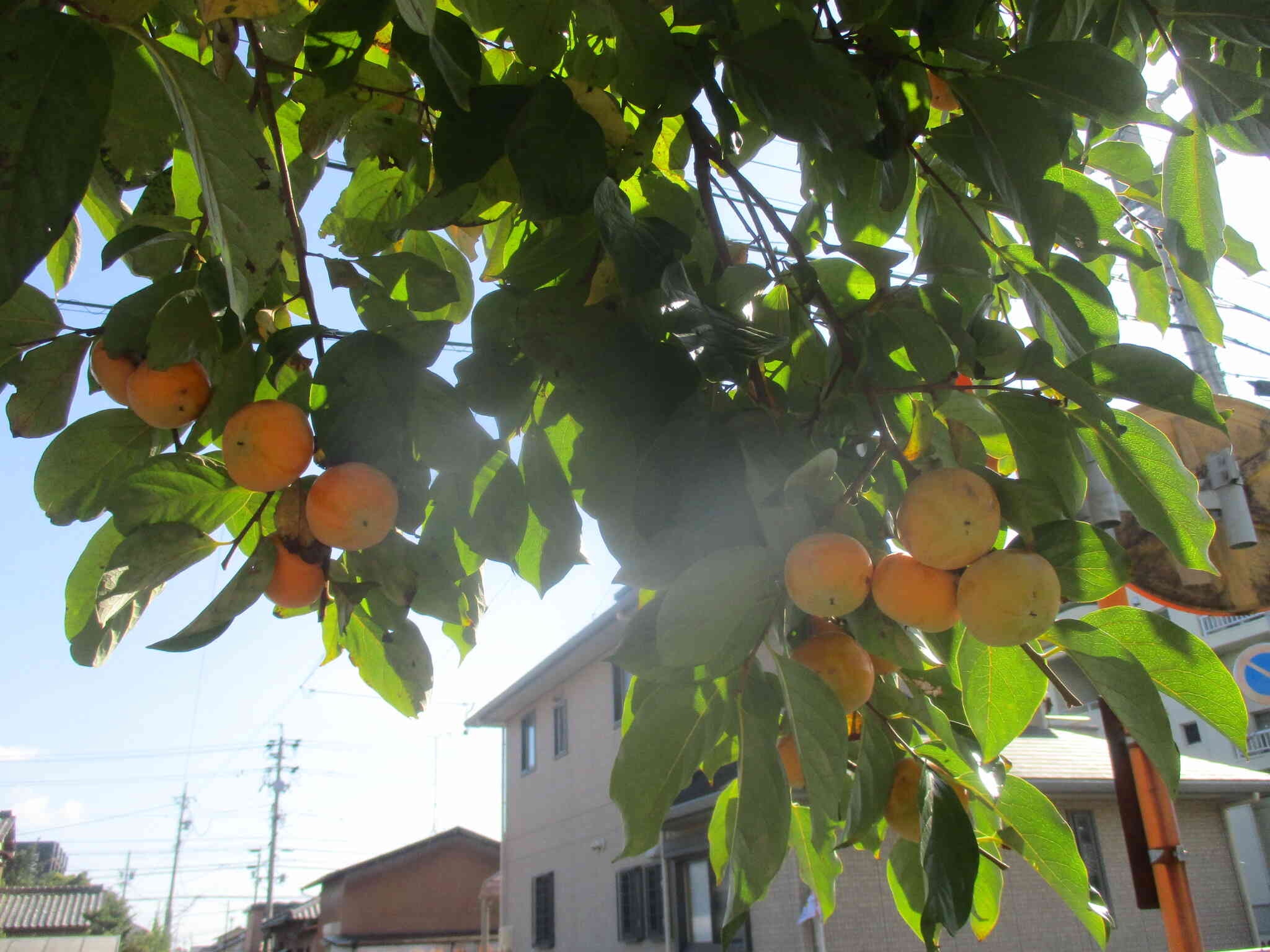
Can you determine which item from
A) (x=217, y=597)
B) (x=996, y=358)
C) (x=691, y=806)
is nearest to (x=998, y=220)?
(x=996, y=358)

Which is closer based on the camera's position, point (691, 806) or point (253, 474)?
point (253, 474)

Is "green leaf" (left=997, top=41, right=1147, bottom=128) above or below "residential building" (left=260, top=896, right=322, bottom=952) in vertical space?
above

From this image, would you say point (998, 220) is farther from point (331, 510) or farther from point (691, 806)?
point (691, 806)

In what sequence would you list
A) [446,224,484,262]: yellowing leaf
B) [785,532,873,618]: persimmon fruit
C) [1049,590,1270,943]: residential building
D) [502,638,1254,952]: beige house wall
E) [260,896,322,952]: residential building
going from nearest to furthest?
[785,532,873,618]: persimmon fruit
[446,224,484,262]: yellowing leaf
[502,638,1254,952]: beige house wall
[1049,590,1270,943]: residential building
[260,896,322,952]: residential building

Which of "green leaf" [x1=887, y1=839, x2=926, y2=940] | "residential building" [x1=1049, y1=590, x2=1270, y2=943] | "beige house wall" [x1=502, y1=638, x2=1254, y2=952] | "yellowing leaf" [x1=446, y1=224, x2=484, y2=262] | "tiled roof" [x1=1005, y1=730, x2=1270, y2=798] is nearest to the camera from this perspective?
"green leaf" [x1=887, y1=839, x2=926, y2=940]

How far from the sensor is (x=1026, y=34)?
1.15 metres

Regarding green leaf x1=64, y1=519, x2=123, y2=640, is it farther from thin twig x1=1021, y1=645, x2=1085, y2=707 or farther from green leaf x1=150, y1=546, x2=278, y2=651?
thin twig x1=1021, y1=645, x2=1085, y2=707

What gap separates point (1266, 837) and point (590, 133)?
23.3 metres

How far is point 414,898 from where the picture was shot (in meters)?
22.5

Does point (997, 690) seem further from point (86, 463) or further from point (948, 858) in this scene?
point (86, 463)

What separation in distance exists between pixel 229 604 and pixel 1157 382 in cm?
108

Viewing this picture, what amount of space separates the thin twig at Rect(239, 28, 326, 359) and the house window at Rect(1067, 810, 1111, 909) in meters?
10.1

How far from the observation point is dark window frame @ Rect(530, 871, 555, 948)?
46.1 ft

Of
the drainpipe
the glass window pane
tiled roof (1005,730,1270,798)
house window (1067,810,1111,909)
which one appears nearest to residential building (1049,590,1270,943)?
tiled roof (1005,730,1270,798)
